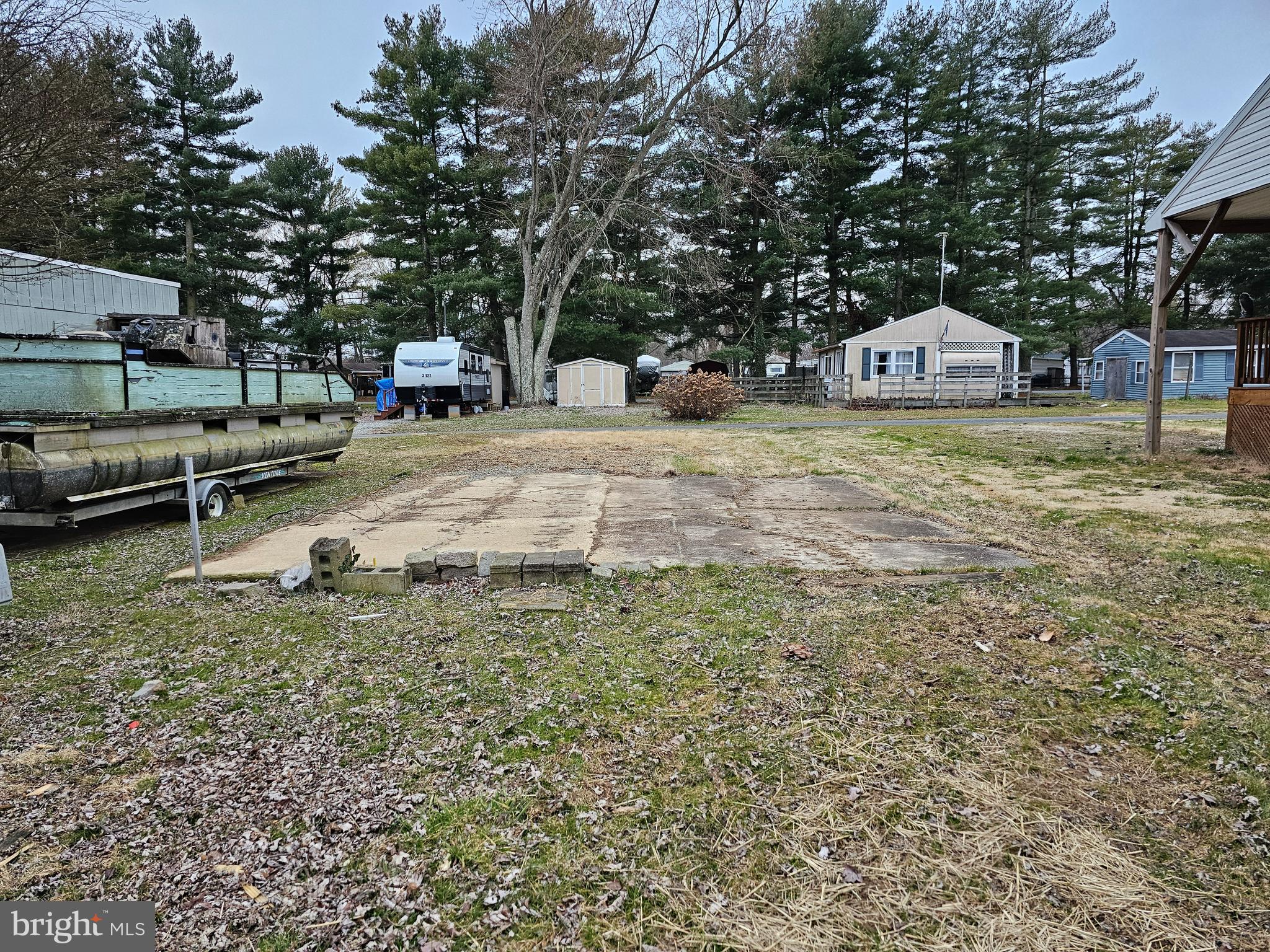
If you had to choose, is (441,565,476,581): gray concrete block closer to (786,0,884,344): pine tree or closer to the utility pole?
(786,0,884,344): pine tree

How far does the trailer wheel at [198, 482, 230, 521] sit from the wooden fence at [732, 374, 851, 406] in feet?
83.7

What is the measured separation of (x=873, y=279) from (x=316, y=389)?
2974cm

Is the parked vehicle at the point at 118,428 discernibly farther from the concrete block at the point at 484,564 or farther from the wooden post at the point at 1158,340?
the wooden post at the point at 1158,340

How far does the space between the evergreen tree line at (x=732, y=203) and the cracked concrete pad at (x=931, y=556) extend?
21.1m

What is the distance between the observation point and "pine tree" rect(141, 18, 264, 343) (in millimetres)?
30078

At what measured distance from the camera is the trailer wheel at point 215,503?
671cm

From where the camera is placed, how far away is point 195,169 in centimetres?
3172

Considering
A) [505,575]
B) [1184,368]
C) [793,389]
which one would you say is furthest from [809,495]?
[1184,368]

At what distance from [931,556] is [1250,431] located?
27.0 ft

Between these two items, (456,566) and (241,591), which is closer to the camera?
(241,591)

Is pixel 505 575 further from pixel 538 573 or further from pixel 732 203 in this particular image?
pixel 732 203

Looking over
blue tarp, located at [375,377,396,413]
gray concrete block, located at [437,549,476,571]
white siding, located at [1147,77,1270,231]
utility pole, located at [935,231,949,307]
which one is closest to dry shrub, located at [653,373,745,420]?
blue tarp, located at [375,377,396,413]

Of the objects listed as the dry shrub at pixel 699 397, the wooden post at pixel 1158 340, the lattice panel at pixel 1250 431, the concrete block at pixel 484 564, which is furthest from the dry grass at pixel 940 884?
the dry shrub at pixel 699 397

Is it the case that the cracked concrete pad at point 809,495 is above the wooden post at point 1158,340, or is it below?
below
